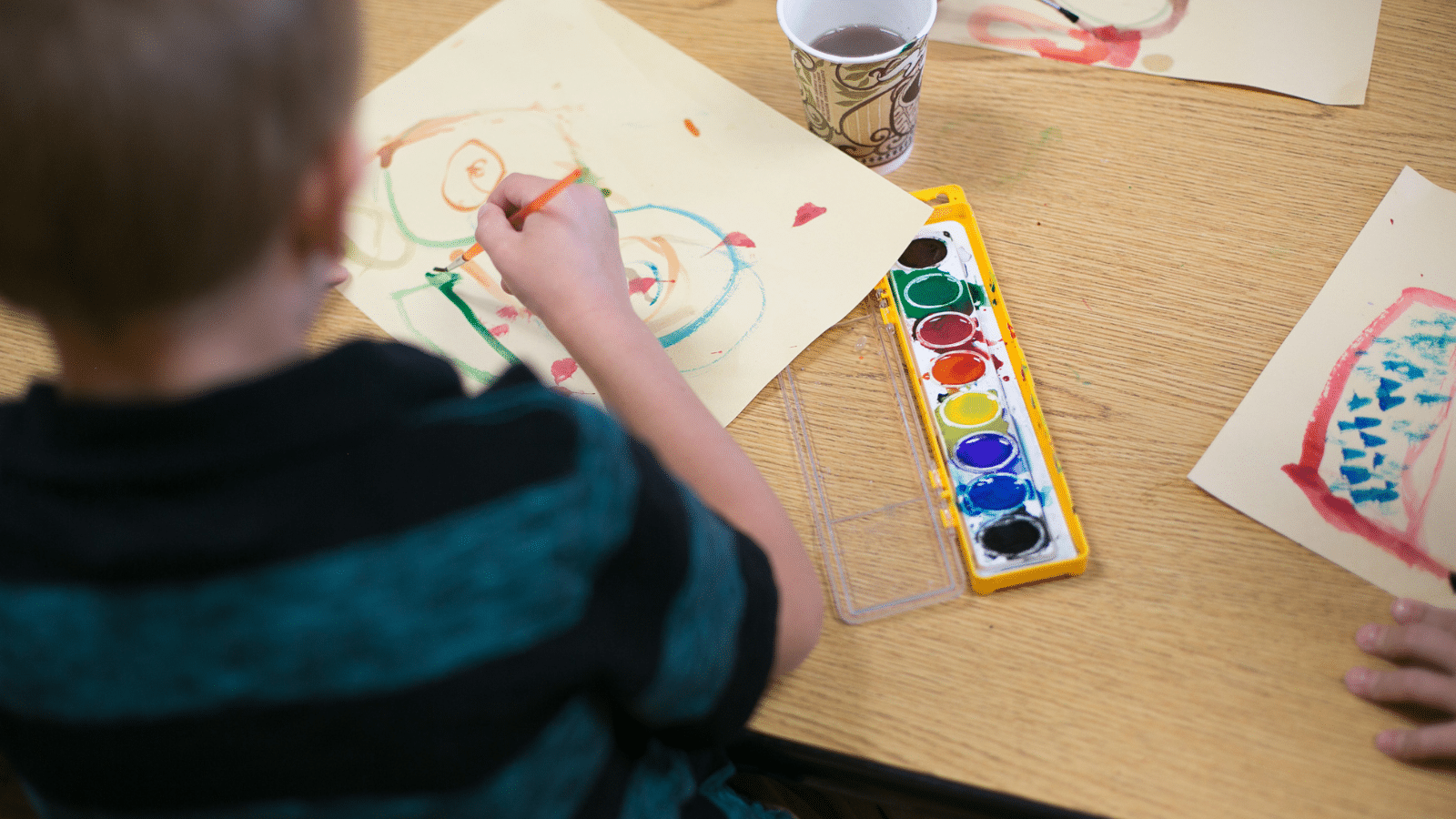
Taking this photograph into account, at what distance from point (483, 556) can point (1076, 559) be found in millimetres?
335

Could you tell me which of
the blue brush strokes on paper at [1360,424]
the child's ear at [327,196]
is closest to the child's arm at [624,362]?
the child's ear at [327,196]

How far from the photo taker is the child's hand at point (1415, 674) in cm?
46

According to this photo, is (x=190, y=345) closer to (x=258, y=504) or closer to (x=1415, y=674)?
(x=258, y=504)

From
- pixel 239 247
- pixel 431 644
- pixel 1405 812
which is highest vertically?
pixel 239 247

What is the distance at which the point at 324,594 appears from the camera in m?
0.31

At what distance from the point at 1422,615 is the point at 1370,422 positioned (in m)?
0.12

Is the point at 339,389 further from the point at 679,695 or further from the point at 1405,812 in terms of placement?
the point at 1405,812

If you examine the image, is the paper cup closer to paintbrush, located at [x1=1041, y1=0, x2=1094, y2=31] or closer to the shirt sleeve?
paintbrush, located at [x1=1041, y1=0, x2=1094, y2=31]

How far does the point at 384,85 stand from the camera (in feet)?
2.53

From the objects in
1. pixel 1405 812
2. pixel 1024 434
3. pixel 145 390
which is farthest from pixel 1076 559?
pixel 145 390

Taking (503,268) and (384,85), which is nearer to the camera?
(503,268)

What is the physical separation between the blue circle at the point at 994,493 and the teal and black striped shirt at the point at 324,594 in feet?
0.76

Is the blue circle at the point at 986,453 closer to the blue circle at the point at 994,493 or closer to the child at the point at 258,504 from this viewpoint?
the blue circle at the point at 994,493

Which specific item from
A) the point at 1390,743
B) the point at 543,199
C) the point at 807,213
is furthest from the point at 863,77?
the point at 1390,743
